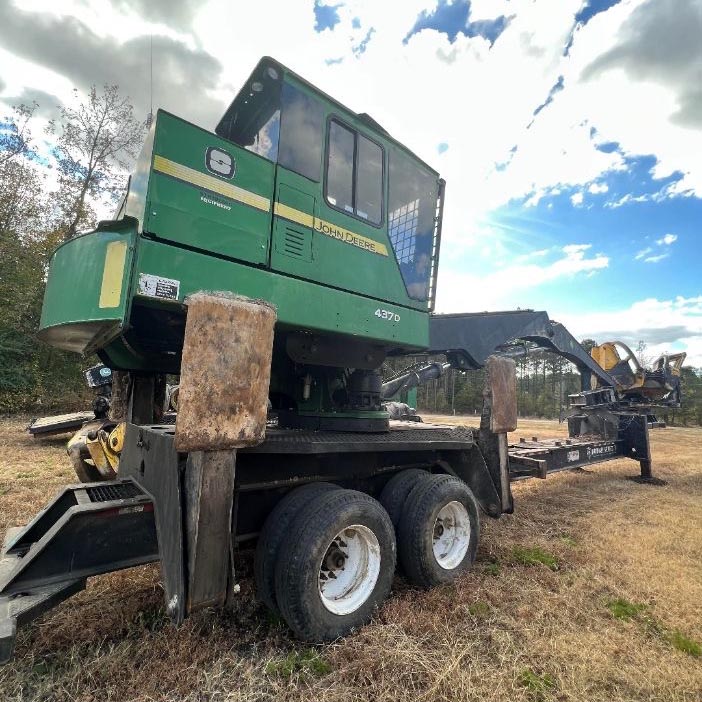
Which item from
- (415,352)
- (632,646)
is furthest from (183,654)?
(415,352)

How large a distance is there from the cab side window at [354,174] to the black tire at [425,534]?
238cm

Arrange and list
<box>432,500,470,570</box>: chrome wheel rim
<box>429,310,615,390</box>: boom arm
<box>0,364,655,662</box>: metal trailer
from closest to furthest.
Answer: <box>0,364,655,662</box>: metal trailer < <box>432,500,470,570</box>: chrome wheel rim < <box>429,310,615,390</box>: boom arm

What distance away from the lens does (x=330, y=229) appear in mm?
3600

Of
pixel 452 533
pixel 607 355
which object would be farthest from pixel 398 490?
pixel 607 355

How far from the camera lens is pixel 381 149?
4090mm

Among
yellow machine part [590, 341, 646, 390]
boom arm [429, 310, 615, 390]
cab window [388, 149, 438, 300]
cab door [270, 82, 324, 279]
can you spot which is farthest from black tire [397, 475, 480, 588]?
yellow machine part [590, 341, 646, 390]

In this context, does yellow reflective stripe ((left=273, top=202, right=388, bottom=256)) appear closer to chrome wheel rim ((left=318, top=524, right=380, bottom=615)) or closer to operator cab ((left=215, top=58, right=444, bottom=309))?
operator cab ((left=215, top=58, right=444, bottom=309))

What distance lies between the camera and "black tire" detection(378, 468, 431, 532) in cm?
352

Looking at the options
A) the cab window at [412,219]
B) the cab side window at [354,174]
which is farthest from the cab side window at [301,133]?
the cab window at [412,219]

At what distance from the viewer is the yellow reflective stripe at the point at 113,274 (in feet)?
8.71

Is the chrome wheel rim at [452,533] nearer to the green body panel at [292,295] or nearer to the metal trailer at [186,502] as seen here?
the metal trailer at [186,502]

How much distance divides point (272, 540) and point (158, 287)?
5.69 ft

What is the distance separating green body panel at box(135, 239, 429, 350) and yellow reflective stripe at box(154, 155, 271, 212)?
0.49 m

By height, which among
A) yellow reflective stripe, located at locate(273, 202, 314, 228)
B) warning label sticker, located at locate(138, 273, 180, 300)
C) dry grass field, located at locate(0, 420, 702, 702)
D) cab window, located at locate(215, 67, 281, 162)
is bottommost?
dry grass field, located at locate(0, 420, 702, 702)
